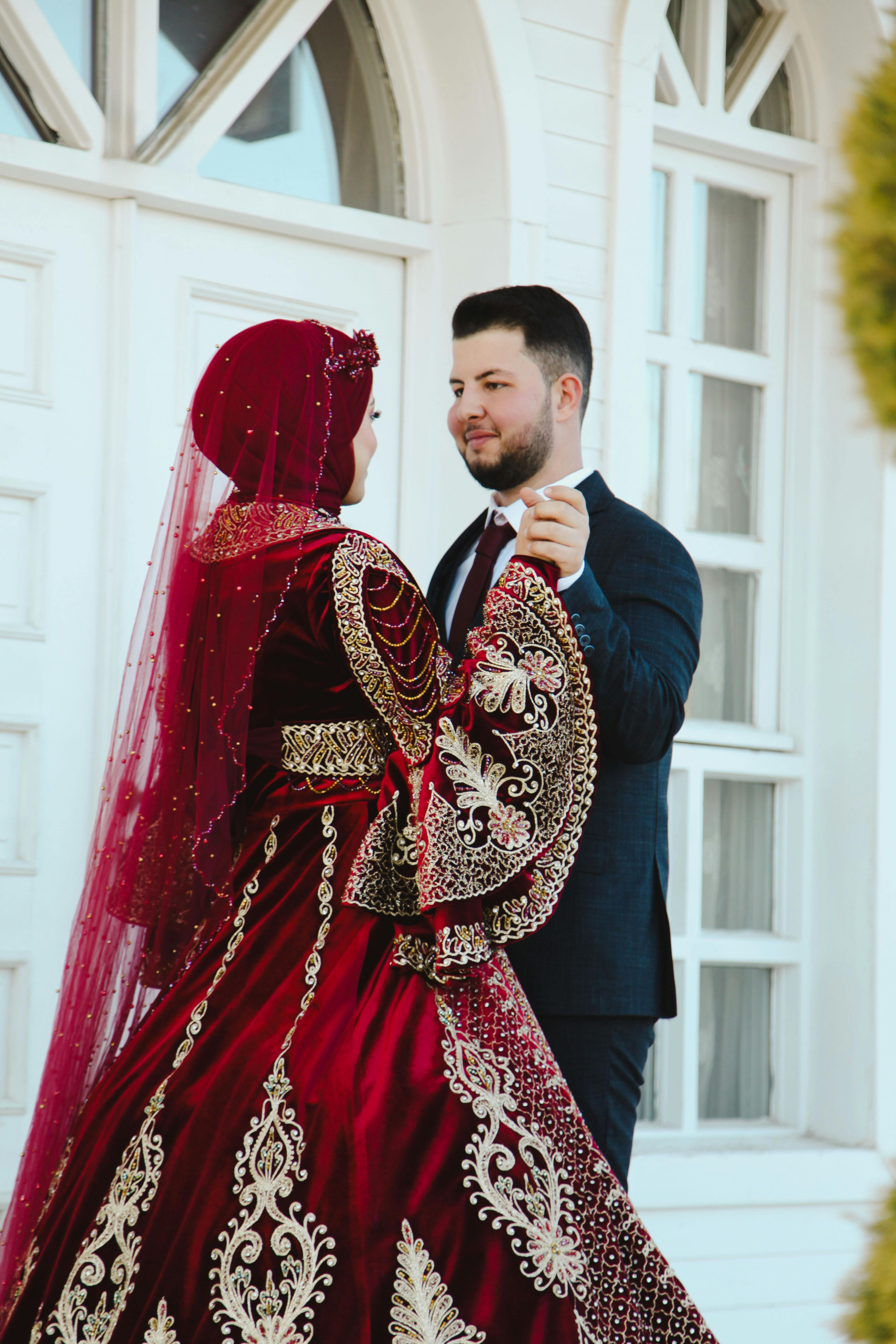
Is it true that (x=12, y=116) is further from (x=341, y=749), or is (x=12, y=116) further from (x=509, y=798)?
(x=509, y=798)

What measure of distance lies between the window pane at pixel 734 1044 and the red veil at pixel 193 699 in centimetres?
198

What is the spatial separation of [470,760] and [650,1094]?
2080mm

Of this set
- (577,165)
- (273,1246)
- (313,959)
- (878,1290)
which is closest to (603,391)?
(577,165)

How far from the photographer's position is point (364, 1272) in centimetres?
159

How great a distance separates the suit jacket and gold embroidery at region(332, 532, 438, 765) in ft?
0.92

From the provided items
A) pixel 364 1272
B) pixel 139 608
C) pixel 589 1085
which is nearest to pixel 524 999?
pixel 589 1085

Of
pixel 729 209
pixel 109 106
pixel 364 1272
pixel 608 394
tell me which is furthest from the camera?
pixel 729 209

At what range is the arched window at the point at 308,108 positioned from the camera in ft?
10.5

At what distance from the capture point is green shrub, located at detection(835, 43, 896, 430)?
2.90ft

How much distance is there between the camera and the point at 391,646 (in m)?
1.83

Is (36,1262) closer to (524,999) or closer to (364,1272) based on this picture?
(364,1272)

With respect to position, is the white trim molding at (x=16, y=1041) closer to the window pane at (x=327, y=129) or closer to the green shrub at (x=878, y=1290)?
the window pane at (x=327, y=129)

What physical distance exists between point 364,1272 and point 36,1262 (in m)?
0.44

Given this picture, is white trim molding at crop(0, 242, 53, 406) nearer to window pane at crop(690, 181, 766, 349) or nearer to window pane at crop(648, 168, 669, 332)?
window pane at crop(648, 168, 669, 332)
